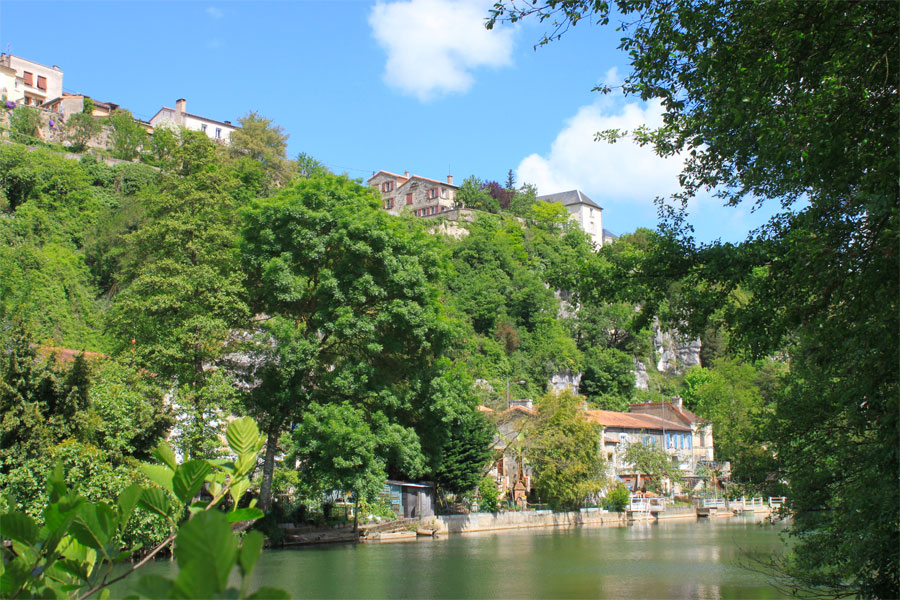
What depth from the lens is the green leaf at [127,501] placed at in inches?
96.0

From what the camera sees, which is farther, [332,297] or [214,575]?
[332,297]

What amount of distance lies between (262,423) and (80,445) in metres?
8.82

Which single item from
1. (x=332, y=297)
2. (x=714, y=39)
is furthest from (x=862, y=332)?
(x=332, y=297)

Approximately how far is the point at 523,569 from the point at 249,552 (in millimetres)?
20227

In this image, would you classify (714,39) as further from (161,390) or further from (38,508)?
(161,390)

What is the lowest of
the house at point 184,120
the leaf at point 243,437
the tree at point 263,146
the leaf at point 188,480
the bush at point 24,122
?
the leaf at point 188,480

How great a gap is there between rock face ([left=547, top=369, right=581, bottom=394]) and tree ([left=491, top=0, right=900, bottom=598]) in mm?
51983

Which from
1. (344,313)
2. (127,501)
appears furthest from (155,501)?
(344,313)

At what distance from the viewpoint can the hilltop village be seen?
24427mm

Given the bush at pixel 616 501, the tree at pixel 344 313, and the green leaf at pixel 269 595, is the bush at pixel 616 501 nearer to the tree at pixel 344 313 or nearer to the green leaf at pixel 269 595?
the tree at pixel 344 313

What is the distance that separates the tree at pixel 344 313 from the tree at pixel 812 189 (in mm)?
16817

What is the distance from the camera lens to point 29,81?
7875 centimetres

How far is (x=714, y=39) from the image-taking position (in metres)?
8.64

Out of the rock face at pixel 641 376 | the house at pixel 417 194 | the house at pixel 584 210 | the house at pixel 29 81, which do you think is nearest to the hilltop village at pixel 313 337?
the rock face at pixel 641 376
